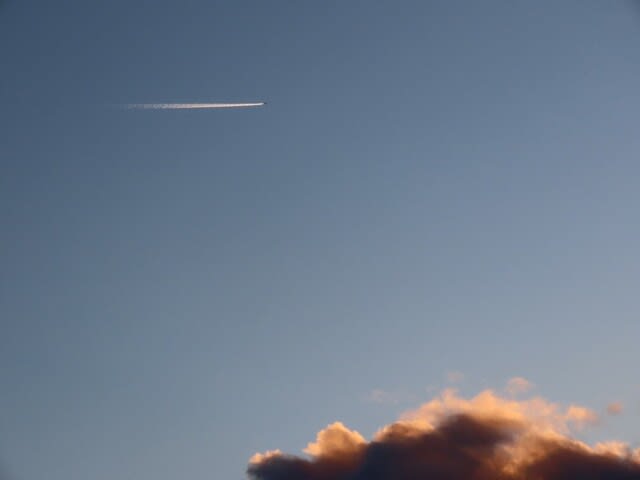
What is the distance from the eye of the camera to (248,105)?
75500 millimetres

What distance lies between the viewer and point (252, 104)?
79.8m

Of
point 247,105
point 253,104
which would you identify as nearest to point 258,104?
point 253,104

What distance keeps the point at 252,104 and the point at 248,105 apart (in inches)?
178

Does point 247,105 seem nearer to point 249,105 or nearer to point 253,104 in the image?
point 249,105

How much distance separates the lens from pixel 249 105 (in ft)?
250

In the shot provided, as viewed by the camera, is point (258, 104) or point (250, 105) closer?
point (250, 105)

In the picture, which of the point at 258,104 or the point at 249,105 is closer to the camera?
the point at 249,105

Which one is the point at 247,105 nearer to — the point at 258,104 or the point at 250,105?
the point at 250,105

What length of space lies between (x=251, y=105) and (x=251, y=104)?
4.35 ft

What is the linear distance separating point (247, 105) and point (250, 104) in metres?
2.75

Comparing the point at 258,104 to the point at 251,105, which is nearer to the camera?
the point at 251,105

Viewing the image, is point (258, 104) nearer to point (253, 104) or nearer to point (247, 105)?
point (253, 104)

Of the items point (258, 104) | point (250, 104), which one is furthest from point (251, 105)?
point (258, 104)

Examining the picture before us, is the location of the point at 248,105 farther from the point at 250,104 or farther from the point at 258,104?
the point at 258,104
